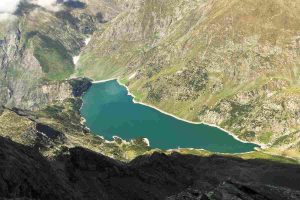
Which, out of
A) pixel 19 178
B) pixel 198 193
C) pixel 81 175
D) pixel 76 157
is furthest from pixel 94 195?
pixel 198 193

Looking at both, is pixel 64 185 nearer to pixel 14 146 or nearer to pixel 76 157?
pixel 14 146

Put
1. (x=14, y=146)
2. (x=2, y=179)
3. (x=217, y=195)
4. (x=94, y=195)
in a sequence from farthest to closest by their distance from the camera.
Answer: (x=94, y=195), (x=14, y=146), (x=2, y=179), (x=217, y=195)

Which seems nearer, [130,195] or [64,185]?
[64,185]

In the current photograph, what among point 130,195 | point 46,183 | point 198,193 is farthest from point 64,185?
point 198,193

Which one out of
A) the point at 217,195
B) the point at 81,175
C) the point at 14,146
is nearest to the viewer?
the point at 217,195

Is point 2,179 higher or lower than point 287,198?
lower

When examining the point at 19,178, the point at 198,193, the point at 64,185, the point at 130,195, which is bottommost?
the point at 130,195

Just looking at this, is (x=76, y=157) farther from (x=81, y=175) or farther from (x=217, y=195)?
(x=217, y=195)

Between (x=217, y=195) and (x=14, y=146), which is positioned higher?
(x=217, y=195)

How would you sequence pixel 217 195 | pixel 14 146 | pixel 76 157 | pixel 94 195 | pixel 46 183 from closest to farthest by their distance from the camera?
pixel 217 195, pixel 46 183, pixel 14 146, pixel 94 195, pixel 76 157
